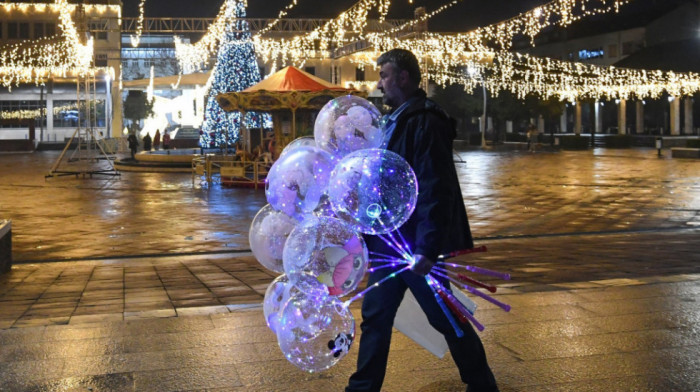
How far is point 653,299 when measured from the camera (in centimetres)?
646

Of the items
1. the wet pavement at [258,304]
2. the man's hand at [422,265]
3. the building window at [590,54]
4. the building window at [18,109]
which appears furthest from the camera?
the building window at [590,54]

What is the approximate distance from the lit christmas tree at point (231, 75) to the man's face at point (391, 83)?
28.2 m

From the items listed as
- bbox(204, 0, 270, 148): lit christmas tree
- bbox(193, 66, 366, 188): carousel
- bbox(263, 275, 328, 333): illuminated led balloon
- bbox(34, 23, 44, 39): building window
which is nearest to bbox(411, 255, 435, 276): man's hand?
bbox(263, 275, 328, 333): illuminated led balloon

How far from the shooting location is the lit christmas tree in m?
32.5

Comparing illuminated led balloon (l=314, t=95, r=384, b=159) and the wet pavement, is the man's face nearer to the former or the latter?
illuminated led balloon (l=314, t=95, r=384, b=159)

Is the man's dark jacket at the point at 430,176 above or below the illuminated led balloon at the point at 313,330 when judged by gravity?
above

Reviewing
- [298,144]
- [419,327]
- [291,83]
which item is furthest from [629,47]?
[419,327]

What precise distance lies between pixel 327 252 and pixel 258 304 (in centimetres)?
299

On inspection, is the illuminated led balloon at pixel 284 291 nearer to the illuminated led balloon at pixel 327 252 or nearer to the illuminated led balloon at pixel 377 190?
the illuminated led balloon at pixel 327 252

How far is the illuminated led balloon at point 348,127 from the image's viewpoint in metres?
4.18

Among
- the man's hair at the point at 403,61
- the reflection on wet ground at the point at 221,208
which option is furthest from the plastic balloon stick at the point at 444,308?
the reflection on wet ground at the point at 221,208

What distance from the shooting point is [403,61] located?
3.85m

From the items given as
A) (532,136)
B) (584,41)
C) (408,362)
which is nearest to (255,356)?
(408,362)

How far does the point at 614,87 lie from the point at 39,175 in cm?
2976
